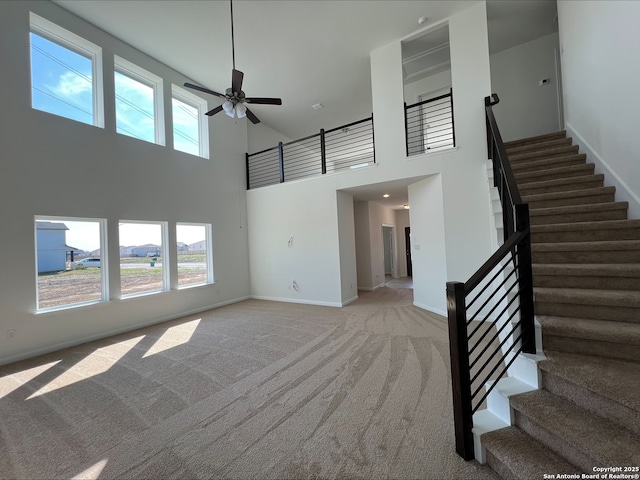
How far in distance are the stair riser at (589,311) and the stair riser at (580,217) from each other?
1.27m

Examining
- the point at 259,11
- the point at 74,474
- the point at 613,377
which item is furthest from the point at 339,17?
the point at 74,474

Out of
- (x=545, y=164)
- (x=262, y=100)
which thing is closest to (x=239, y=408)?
(x=262, y=100)

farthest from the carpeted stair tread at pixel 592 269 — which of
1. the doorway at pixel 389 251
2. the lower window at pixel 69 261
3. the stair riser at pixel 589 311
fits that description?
the doorway at pixel 389 251

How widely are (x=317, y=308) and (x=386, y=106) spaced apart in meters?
4.19

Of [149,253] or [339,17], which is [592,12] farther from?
[149,253]

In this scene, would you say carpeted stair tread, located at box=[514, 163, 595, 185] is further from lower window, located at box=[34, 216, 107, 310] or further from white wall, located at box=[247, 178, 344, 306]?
lower window, located at box=[34, 216, 107, 310]

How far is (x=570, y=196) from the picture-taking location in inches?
118

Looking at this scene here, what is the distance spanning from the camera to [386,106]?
5.01m

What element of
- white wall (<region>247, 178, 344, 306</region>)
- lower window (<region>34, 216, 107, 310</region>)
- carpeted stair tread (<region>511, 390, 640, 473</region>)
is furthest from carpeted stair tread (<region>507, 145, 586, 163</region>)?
lower window (<region>34, 216, 107, 310</region>)

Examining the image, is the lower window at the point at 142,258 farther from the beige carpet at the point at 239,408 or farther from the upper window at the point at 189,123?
the upper window at the point at 189,123

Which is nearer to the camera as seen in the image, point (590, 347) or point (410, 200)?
point (590, 347)

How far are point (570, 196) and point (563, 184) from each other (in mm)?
341

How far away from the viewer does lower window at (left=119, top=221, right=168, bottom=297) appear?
464cm

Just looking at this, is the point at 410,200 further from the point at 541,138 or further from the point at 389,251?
the point at 389,251
